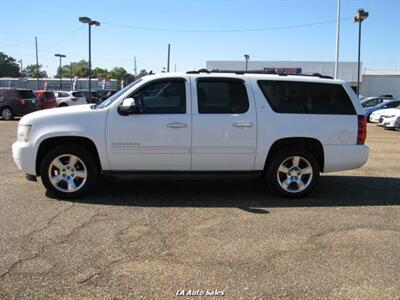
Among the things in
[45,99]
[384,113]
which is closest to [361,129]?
[384,113]

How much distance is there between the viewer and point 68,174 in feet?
23.3

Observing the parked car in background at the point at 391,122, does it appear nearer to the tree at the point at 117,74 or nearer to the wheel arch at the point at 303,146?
the wheel arch at the point at 303,146

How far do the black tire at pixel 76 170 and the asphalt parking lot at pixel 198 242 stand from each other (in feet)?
0.56

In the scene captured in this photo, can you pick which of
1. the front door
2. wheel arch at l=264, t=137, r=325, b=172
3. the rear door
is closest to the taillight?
wheel arch at l=264, t=137, r=325, b=172

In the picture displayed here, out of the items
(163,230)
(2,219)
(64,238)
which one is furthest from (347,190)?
(2,219)

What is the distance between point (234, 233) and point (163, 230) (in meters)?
0.82

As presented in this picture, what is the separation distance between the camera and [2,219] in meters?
6.03

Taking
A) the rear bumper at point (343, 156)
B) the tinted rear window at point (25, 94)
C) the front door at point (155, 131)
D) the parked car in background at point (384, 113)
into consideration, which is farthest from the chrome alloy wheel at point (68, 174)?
the tinted rear window at point (25, 94)

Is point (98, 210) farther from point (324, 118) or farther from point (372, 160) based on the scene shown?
point (372, 160)

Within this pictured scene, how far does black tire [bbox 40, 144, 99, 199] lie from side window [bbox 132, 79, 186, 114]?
1.05m

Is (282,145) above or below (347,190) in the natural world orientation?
above

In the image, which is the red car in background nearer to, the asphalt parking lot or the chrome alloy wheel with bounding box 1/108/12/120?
the chrome alloy wheel with bounding box 1/108/12/120

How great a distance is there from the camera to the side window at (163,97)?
701 cm

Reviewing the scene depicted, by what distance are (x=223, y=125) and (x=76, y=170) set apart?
7.31ft
